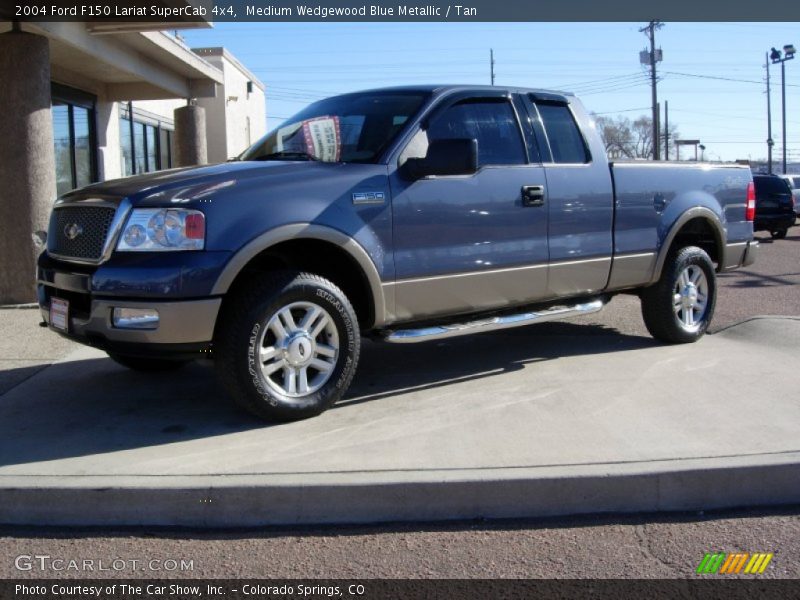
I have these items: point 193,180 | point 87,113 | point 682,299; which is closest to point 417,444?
point 193,180

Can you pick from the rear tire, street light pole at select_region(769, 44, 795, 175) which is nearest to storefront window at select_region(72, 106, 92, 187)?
the rear tire

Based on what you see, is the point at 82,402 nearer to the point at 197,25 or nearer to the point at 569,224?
the point at 569,224

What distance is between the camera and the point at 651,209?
270 inches

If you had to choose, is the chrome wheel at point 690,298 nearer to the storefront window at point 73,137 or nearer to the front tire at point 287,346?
the front tire at point 287,346

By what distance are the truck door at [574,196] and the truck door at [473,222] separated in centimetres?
15

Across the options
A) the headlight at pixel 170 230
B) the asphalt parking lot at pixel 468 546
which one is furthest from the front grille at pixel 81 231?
the asphalt parking lot at pixel 468 546

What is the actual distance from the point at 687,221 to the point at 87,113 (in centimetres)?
1159

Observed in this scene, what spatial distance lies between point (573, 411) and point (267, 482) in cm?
210

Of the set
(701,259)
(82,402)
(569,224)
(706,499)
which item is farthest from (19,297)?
(706,499)

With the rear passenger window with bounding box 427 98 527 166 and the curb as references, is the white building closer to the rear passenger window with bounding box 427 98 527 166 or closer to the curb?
the curb

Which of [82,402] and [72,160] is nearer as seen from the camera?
[82,402]

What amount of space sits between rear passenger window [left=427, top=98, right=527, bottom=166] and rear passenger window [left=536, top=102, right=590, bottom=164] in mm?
343

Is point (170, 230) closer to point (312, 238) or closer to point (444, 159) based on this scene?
point (312, 238)

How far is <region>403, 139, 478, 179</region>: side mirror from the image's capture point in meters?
5.25
